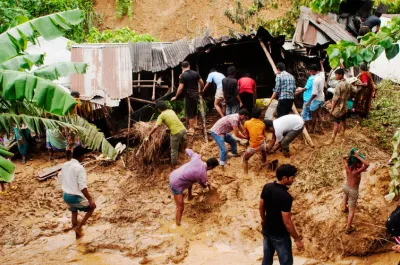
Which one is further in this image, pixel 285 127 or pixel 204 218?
pixel 285 127

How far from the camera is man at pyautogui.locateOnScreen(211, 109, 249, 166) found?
8.59 metres

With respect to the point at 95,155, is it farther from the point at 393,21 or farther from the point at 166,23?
the point at 166,23

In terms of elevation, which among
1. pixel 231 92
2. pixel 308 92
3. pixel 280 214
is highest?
pixel 308 92

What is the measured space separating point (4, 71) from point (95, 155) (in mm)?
5353

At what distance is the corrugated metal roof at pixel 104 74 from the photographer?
10.8 meters

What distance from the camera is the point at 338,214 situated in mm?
7301

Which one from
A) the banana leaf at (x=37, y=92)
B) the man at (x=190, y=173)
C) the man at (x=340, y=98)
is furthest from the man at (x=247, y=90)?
the banana leaf at (x=37, y=92)

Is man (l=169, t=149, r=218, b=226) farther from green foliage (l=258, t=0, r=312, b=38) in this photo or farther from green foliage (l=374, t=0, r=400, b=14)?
green foliage (l=374, t=0, r=400, b=14)

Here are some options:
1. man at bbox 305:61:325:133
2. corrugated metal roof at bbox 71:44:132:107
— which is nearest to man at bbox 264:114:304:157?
man at bbox 305:61:325:133

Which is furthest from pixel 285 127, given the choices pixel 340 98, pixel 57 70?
pixel 57 70

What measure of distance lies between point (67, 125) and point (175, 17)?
16506mm

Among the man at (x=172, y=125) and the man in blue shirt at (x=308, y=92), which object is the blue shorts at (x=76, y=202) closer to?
the man at (x=172, y=125)

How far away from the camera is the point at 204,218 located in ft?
27.2

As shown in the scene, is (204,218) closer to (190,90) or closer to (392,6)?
(190,90)
